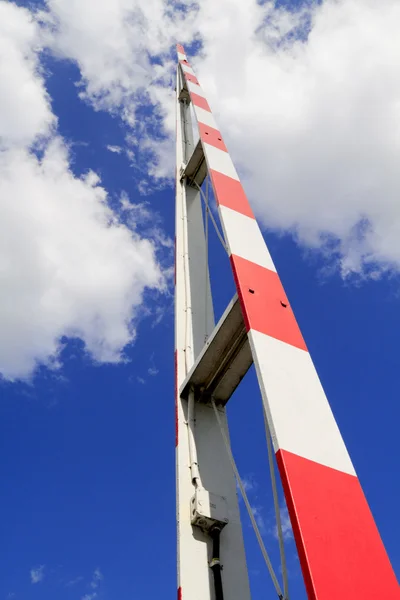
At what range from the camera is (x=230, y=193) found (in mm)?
2408

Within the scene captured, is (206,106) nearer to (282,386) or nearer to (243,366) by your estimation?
(243,366)

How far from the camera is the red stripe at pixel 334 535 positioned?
3.14ft

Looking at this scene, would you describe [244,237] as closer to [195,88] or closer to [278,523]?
[278,523]

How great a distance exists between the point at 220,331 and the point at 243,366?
224 mm

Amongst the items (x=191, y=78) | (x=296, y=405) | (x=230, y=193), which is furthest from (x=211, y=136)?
(x=296, y=405)

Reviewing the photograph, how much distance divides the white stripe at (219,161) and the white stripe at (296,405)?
53.4 inches

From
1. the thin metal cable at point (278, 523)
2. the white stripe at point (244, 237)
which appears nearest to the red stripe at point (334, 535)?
the thin metal cable at point (278, 523)

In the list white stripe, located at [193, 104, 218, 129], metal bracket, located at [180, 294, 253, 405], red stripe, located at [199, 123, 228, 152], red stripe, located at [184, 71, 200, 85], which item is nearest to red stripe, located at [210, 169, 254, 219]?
red stripe, located at [199, 123, 228, 152]

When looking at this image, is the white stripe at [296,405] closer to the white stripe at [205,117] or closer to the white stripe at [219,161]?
the white stripe at [219,161]

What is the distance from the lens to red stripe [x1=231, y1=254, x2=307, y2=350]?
159 cm

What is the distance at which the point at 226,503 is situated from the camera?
71.1 inches

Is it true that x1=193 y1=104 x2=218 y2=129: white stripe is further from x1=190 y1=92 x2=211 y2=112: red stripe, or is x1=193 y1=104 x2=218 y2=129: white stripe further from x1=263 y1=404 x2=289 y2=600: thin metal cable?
x1=263 y1=404 x2=289 y2=600: thin metal cable

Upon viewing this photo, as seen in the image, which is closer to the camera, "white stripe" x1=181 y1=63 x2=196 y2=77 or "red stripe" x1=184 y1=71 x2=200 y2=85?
"red stripe" x1=184 y1=71 x2=200 y2=85

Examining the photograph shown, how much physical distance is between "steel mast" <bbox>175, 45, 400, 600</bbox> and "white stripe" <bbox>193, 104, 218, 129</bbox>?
34cm
